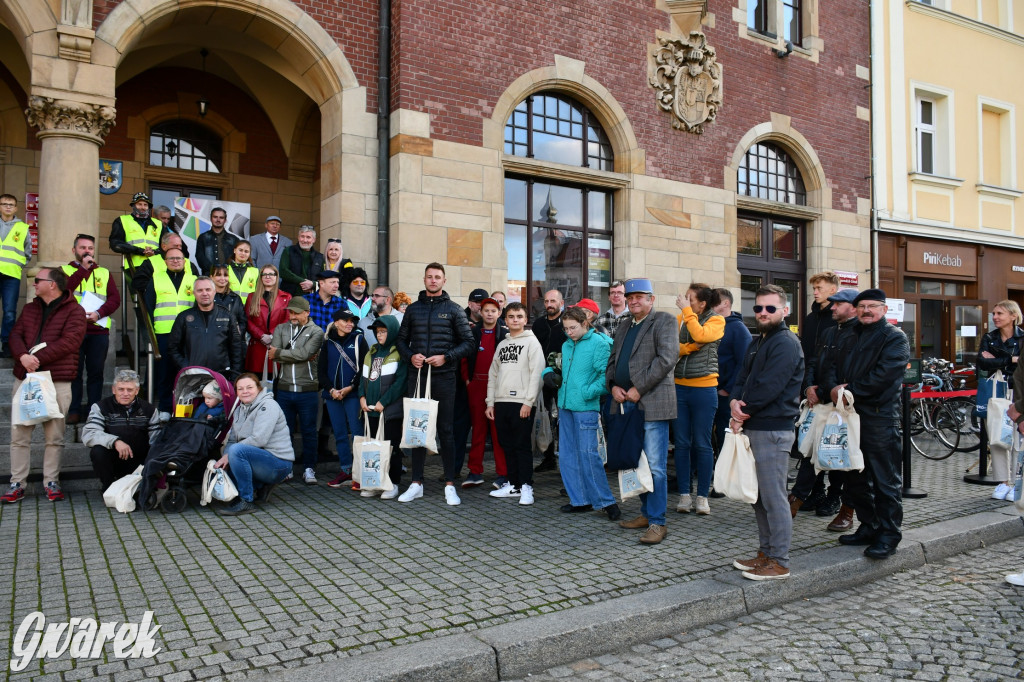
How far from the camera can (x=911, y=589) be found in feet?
17.1

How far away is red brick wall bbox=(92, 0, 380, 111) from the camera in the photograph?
10.9 metres

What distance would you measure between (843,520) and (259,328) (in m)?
6.02

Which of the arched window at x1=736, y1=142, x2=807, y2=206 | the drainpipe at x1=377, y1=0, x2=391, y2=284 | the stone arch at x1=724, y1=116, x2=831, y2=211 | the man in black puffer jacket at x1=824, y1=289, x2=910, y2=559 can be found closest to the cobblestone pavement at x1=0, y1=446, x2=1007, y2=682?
the man in black puffer jacket at x1=824, y1=289, x2=910, y2=559

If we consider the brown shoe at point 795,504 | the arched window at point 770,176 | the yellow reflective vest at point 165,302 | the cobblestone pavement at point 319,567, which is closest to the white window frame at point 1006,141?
the arched window at point 770,176

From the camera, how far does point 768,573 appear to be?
16.1ft

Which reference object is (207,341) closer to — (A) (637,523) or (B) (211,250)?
(B) (211,250)

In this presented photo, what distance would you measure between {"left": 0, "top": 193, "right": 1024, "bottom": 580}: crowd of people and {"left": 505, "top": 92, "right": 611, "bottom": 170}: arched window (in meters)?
4.24

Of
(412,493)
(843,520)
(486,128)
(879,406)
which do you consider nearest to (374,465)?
(412,493)

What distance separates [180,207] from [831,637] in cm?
1132

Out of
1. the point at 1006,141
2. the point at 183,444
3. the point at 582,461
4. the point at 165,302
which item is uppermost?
the point at 1006,141

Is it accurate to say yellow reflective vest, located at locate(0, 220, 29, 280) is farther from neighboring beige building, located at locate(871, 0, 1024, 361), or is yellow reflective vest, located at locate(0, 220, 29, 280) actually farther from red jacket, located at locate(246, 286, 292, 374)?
neighboring beige building, located at locate(871, 0, 1024, 361)

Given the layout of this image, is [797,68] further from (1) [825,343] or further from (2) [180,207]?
(2) [180,207]

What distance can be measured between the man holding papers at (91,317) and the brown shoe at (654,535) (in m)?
5.66

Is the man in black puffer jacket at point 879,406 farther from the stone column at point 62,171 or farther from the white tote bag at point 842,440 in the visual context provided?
the stone column at point 62,171
